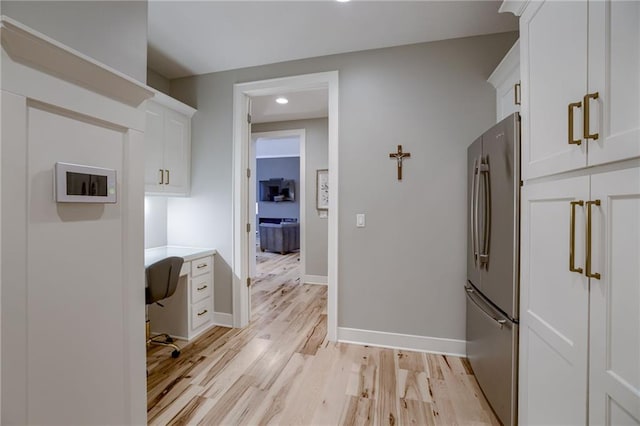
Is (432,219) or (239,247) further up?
(432,219)

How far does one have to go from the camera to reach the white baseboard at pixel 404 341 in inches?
94.2

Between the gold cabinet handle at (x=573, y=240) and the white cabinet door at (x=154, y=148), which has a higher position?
the white cabinet door at (x=154, y=148)

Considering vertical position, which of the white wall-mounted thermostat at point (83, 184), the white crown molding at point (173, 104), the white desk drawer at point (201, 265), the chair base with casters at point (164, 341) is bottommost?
the chair base with casters at point (164, 341)

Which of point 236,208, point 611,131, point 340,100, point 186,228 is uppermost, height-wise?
point 340,100

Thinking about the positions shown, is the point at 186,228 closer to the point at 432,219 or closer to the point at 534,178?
the point at 432,219

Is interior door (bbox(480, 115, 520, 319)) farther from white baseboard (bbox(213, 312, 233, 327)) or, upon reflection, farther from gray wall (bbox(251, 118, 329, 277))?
gray wall (bbox(251, 118, 329, 277))

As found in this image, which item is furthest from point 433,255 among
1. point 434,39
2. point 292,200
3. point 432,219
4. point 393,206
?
point 292,200

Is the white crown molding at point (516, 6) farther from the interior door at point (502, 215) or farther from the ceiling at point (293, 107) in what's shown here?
the ceiling at point (293, 107)

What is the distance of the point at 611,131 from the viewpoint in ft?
2.73

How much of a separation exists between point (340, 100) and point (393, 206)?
43.4 inches

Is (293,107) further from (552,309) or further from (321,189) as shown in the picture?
(552,309)

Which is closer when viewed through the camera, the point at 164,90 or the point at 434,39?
the point at 434,39

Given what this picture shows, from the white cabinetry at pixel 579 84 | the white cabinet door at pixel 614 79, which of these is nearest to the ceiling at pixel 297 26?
the white cabinetry at pixel 579 84

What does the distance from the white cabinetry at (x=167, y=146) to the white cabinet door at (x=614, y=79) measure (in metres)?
2.77
